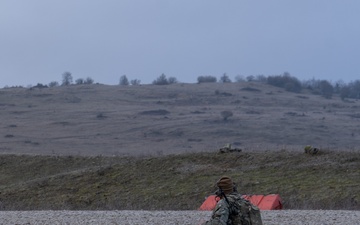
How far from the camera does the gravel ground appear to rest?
18469 millimetres

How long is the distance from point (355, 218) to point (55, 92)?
219 ft

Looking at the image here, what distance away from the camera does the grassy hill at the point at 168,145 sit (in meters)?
27.7

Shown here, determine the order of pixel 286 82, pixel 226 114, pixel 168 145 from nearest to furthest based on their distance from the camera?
pixel 168 145
pixel 226 114
pixel 286 82

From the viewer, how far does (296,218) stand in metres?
18.8

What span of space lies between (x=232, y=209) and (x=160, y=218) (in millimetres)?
8919

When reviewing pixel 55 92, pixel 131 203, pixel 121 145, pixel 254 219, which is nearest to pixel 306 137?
pixel 121 145

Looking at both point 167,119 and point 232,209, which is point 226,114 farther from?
point 232,209

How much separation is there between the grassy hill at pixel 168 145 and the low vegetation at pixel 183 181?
1.4 inches

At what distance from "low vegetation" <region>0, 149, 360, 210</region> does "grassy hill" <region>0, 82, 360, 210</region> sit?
0.04 meters

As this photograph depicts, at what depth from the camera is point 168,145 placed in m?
59.5

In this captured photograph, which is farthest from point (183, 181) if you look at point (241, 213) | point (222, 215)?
point (222, 215)

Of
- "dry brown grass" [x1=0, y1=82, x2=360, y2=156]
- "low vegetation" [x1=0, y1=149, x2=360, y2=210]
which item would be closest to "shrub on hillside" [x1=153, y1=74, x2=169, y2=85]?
"dry brown grass" [x1=0, y1=82, x2=360, y2=156]

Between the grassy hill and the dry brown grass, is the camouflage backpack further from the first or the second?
the dry brown grass

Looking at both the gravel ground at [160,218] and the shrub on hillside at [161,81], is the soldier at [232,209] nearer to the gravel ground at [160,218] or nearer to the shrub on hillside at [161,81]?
the gravel ground at [160,218]
